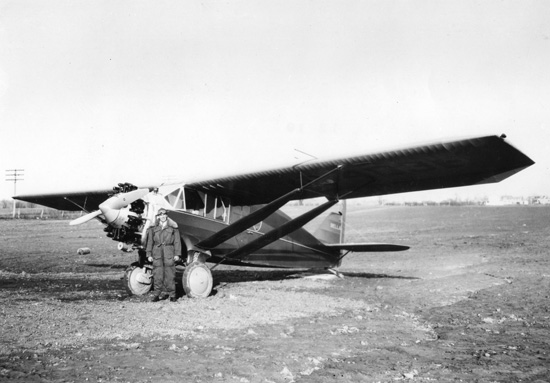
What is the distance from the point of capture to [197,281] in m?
8.38

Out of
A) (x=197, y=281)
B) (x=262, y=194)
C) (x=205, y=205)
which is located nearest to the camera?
(x=197, y=281)

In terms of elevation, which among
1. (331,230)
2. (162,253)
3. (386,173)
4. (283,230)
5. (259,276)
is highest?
(386,173)

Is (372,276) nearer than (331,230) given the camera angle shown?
Yes

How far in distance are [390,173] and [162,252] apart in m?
4.29

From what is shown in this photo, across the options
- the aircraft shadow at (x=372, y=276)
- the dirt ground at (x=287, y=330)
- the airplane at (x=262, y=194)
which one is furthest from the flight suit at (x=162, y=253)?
the aircraft shadow at (x=372, y=276)

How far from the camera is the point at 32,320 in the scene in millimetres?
5930

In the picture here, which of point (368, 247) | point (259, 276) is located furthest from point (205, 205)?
point (368, 247)

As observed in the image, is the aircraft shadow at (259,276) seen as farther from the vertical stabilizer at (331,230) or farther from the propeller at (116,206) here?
the propeller at (116,206)

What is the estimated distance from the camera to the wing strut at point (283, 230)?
28.9 feet

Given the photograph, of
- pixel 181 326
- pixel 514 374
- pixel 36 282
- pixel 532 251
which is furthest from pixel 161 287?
pixel 532 251

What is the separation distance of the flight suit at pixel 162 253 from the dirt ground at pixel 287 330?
0.48 m

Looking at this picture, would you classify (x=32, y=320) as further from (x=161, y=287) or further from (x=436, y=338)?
(x=436, y=338)

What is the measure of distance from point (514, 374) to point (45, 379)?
410 centimetres

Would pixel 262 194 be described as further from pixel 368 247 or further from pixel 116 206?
pixel 116 206
